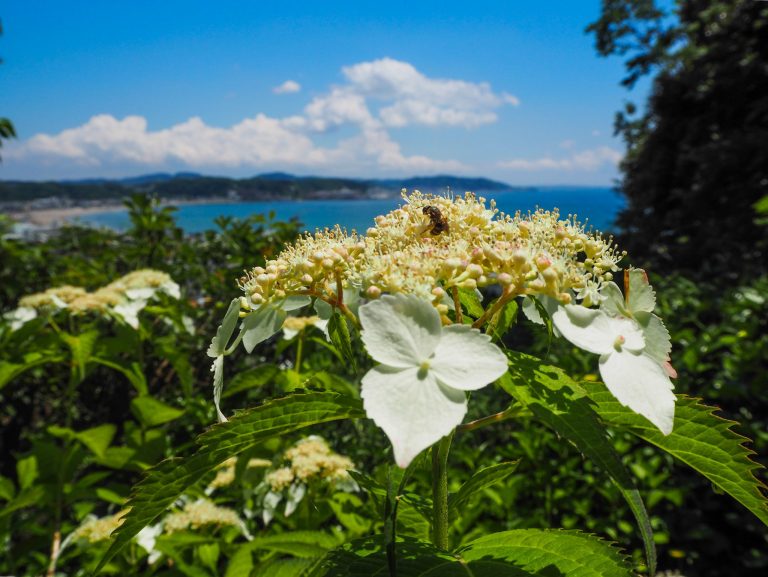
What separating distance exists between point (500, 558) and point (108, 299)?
2.18 metres

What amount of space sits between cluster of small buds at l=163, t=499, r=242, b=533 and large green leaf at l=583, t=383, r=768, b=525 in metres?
1.58

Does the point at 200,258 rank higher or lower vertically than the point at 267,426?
lower

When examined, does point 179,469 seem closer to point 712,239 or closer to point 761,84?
point 712,239

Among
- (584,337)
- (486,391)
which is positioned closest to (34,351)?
(584,337)

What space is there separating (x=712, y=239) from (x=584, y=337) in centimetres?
966

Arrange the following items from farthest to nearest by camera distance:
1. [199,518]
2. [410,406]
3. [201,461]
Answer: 1. [199,518]
2. [201,461]
3. [410,406]

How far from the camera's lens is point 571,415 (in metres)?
0.70

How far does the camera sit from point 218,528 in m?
2.01

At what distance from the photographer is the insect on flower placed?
104cm

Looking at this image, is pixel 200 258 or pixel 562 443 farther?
pixel 200 258

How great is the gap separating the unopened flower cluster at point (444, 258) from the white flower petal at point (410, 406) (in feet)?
Answer: 0.57

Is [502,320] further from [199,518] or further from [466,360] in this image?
[199,518]

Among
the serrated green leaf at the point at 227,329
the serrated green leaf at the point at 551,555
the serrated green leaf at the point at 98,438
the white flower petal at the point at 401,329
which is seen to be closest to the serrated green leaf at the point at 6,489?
the serrated green leaf at the point at 98,438

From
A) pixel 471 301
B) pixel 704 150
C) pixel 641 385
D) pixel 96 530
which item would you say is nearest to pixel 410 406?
pixel 641 385
